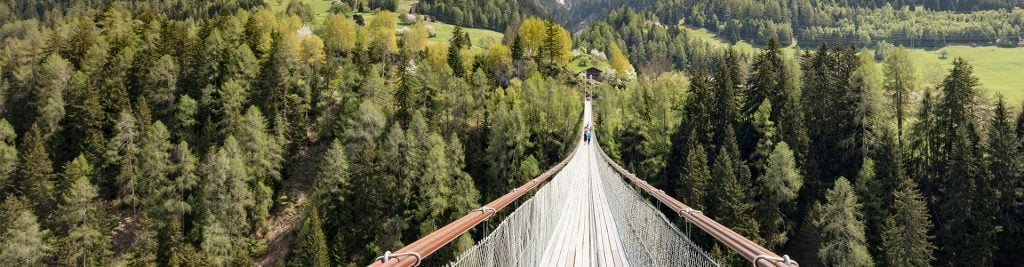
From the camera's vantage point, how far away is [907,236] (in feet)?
97.1

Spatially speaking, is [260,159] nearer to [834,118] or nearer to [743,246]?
[743,246]

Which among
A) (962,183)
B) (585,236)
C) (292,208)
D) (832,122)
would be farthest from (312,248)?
(962,183)

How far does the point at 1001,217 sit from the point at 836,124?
10945 millimetres

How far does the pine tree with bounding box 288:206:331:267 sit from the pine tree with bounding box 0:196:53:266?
1557 cm

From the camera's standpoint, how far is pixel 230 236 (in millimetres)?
36625

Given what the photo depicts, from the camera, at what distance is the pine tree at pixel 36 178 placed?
3766 cm

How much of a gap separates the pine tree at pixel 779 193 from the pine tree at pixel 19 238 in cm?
4620

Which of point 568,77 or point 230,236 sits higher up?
point 568,77

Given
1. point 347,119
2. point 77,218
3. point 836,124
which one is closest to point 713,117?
point 836,124

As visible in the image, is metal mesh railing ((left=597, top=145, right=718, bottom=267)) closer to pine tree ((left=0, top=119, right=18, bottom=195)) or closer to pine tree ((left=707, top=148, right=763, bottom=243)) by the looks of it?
pine tree ((left=707, top=148, right=763, bottom=243))

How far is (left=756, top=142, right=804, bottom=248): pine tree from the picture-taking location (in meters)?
35.8

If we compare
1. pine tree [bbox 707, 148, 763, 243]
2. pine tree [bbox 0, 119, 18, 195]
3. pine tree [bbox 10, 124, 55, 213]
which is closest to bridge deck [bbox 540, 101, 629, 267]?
pine tree [bbox 707, 148, 763, 243]

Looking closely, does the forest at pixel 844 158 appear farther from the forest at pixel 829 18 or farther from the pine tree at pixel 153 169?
the forest at pixel 829 18

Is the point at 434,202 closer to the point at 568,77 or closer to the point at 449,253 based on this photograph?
the point at 449,253
